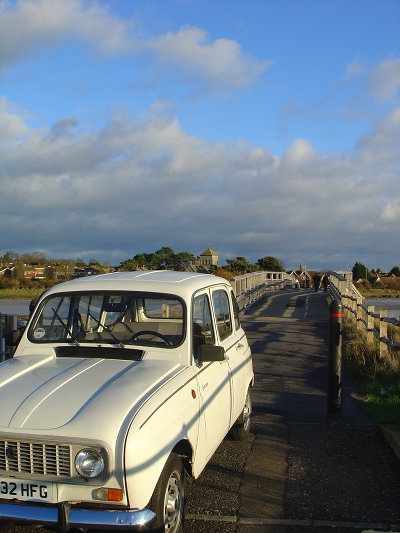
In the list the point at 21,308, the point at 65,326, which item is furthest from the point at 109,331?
the point at 21,308

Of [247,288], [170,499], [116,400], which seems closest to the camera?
[116,400]

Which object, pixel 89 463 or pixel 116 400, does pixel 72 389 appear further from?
pixel 89 463

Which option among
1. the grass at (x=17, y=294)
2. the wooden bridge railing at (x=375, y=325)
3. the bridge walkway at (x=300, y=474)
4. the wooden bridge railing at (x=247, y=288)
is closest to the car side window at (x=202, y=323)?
the bridge walkway at (x=300, y=474)

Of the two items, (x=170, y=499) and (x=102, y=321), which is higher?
(x=102, y=321)

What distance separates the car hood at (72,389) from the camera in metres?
3.63

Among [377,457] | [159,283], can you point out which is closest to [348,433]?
[377,457]

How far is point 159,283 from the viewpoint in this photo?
537cm

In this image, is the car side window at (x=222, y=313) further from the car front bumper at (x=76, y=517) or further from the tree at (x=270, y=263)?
the tree at (x=270, y=263)

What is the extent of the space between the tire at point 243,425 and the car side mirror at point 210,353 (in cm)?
185

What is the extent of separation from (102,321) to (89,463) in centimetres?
211

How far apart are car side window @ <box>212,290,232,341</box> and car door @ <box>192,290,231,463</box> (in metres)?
0.26

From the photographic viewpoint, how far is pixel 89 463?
3492mm

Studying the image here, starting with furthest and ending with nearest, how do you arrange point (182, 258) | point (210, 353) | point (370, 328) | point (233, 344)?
point (182, 258) < point (370, 328) < point (233, 344) < point (210, 353)

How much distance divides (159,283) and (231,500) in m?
1.99
